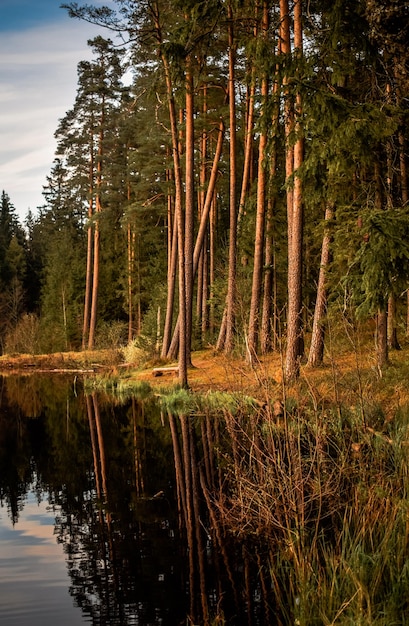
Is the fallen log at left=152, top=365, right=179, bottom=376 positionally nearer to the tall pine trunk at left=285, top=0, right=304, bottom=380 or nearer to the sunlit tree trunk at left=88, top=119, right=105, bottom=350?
the tall pine trunk at left=285, top=0, right=304, bottom=380

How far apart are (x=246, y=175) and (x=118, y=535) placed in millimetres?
19157

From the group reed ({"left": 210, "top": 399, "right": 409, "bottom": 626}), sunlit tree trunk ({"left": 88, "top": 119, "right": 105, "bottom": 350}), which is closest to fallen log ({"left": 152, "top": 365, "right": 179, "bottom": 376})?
reed ({"left": 210, "top": 399, "right": 409, "bottom": 626})

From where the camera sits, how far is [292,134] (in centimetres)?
1177

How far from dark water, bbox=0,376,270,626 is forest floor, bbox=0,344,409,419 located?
61.8 inches

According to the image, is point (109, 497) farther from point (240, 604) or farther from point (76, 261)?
point (76, 261)

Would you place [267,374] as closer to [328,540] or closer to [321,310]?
[328,540]

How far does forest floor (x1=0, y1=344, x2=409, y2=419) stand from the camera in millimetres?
6883

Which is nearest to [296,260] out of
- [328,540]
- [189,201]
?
[189,201]

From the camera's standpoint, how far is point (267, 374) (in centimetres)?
565

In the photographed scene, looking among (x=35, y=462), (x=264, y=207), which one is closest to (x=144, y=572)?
(x=35, y=462)

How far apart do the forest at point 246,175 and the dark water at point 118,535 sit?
205 cm

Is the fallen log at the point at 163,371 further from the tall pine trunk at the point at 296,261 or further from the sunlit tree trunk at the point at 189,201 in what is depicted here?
the tall pine trunk at the point at 296,261

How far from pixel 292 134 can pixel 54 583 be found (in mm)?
9015

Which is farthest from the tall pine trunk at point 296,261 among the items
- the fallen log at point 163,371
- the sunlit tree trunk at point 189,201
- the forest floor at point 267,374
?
the fallen log at point 163,371
